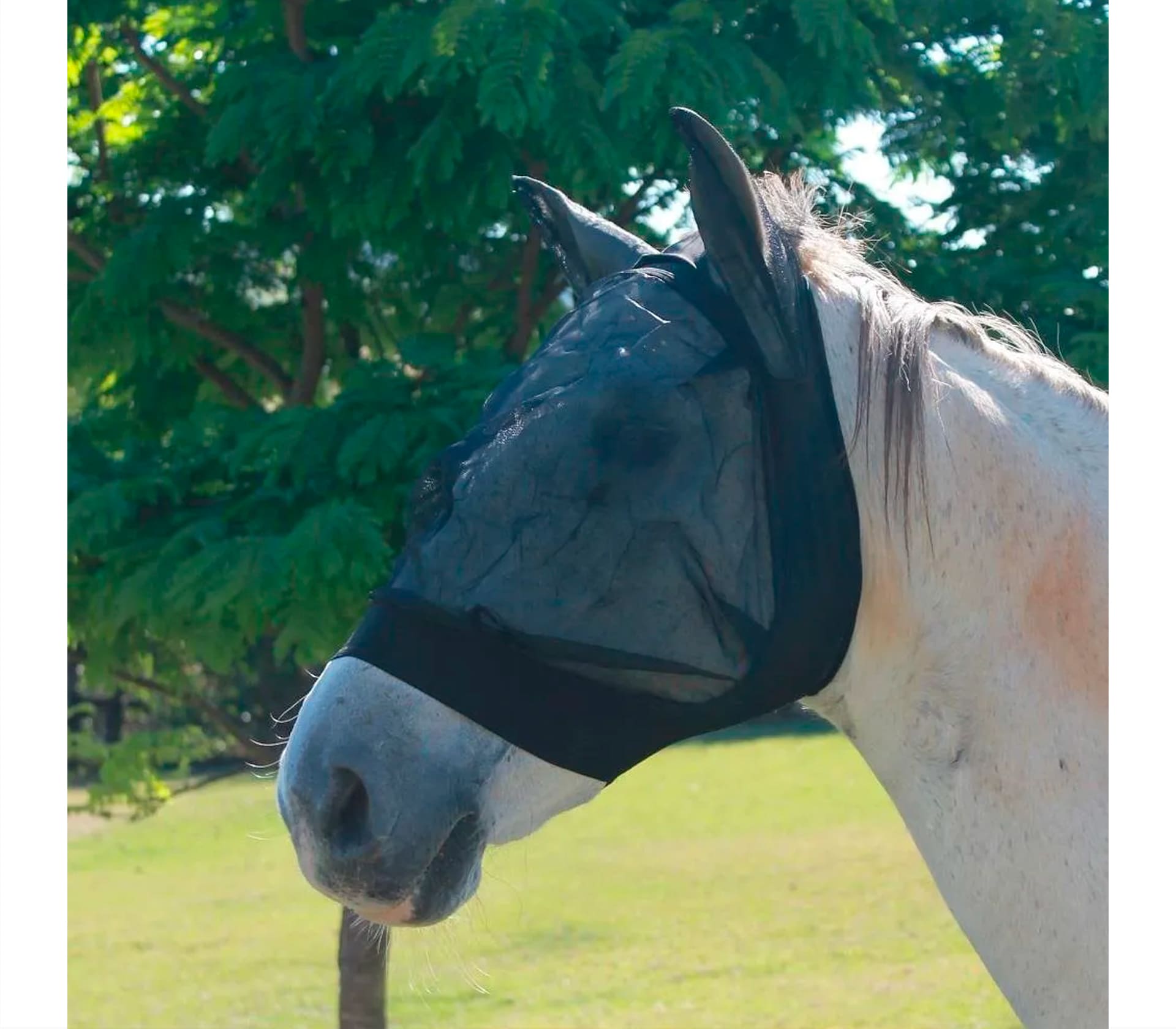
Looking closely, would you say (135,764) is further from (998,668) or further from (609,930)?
(609,930)

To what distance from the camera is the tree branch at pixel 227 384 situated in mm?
5277

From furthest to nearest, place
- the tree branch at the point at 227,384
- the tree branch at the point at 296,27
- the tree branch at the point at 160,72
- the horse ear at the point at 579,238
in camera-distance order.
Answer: the tree branch at the point at 227,384 → the tree branch at the point at 160,72 → the tree branch at the point at 296,27 → the horse ear at the point at 579,238

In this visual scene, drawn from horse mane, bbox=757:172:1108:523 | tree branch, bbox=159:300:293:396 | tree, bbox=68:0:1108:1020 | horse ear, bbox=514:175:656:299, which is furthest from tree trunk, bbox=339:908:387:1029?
horse mane, bbox=757:172:1108:523

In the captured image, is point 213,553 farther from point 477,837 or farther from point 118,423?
point 477,837

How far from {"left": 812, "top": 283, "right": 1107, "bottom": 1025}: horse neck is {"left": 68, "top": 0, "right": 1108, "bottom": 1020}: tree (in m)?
2.26

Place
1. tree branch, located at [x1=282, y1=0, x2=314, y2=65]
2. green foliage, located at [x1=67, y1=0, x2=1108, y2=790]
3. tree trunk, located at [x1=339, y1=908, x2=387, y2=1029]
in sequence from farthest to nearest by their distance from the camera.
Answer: tree trunk, located at [x1=339, y1=908, x2=387, y2=1029] < tree branch, located at [x1=282, y1=0, x2=314, y2=65] < green foliage, located at [x1=67, y1=0, x2=1108, y2=790]

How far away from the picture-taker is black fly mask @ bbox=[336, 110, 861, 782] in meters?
1.50

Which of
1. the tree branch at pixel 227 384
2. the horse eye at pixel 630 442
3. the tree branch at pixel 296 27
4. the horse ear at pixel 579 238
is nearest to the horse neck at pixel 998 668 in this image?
the horse eye at pixel 630 442

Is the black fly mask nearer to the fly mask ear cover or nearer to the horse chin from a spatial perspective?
the fly mask ear cover

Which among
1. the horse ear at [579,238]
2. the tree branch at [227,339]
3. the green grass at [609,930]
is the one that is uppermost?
the horse ear at [579,238]

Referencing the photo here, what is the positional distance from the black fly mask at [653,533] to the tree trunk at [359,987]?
3.76 m

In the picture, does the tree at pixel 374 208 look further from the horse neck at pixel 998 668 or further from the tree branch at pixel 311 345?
the horse neck at pixel 998 668

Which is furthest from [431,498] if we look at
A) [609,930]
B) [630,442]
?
[609,930]
